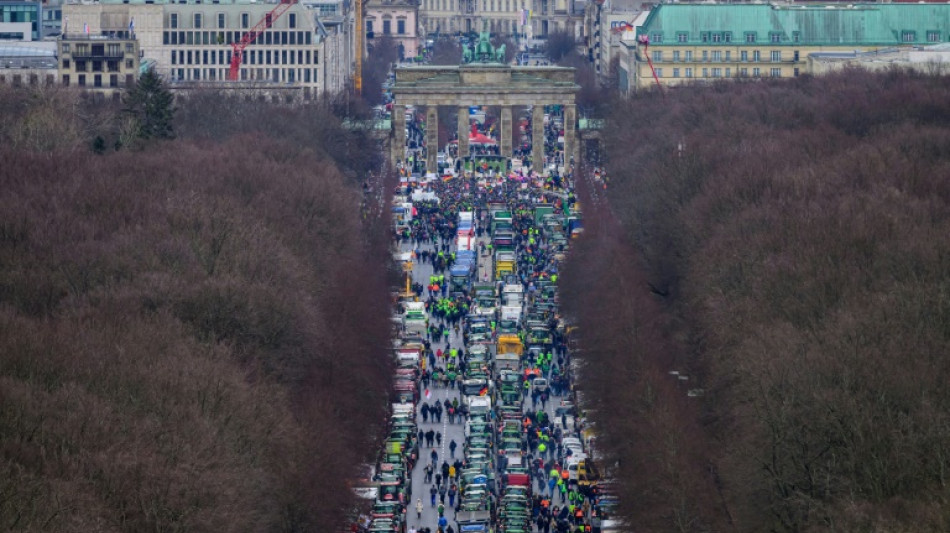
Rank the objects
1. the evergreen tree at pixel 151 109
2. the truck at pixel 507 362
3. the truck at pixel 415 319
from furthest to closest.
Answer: the evergreen tree at pixel 151 109
the truck at pixel 415 319
the truck at pixel 507 362

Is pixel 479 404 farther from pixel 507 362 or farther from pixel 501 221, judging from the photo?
pixel 501 221

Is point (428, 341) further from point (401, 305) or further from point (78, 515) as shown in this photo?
point (78, 515)

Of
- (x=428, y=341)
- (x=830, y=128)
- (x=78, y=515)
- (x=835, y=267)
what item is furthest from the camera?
(x=830, y=128)

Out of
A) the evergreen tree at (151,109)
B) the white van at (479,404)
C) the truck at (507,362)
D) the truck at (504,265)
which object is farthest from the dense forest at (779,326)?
the evergreen tree at (151,109)

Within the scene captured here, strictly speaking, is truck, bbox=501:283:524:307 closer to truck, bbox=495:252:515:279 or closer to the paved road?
the paved road

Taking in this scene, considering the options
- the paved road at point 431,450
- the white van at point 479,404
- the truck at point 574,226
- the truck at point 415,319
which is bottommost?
the paved road at point 431,450

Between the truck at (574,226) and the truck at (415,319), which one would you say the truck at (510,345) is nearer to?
the truck at (415,319)

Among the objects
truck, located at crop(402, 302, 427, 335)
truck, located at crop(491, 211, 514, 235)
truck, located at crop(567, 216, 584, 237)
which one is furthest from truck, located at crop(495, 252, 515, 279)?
truck, located at crop(402, 302, 427, 335)

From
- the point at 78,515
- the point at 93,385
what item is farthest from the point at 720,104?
the point at 78,515
